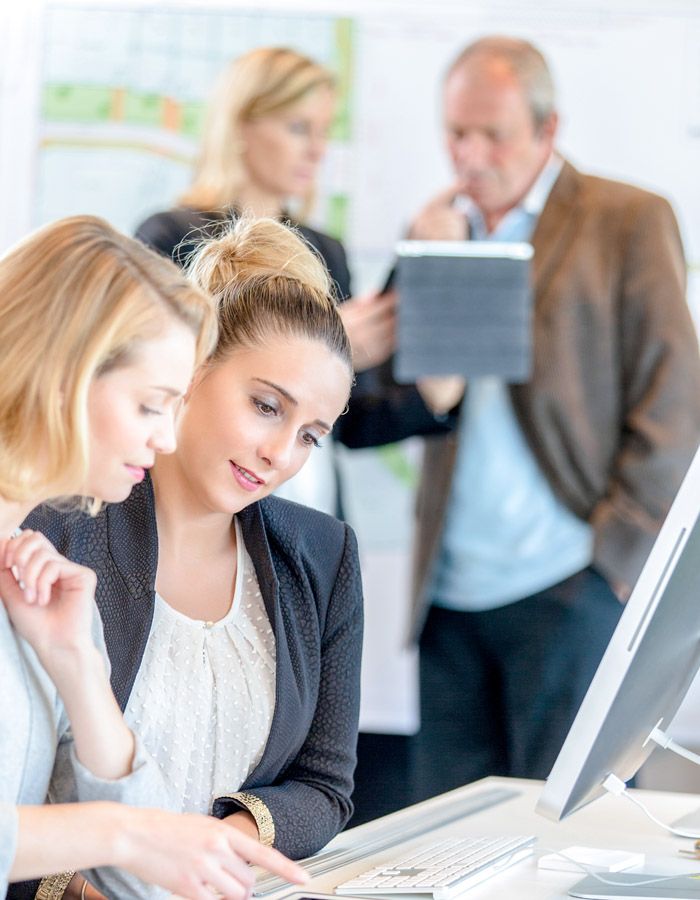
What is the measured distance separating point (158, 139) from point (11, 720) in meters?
2.20

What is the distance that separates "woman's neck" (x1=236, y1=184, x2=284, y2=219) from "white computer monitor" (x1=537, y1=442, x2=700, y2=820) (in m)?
1.39

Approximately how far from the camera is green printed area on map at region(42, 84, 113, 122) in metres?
3.11

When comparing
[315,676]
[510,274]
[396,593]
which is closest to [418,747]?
[396,593]

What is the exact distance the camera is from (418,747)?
8.72 ft

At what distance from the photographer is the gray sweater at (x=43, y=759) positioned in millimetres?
1110

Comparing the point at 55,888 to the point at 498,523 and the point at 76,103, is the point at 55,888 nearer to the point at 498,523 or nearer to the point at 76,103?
the point at 498,523

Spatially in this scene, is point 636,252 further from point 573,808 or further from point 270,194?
point 573,808

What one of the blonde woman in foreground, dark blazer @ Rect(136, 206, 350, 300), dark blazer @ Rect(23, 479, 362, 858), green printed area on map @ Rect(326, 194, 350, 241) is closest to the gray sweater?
the blonde woman in foreground

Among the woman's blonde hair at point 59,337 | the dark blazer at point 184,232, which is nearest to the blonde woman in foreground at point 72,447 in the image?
the woman's blonde hair at point 59,337

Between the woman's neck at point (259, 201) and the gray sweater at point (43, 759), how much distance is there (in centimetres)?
133

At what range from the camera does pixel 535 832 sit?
1430 millimetres

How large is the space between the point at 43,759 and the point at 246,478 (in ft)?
1.16

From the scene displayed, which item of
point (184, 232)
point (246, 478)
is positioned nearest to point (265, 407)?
point (246, 478)

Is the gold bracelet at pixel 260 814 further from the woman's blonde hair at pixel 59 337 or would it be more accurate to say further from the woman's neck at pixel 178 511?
the woman's blonde hair at pixel 59 337
